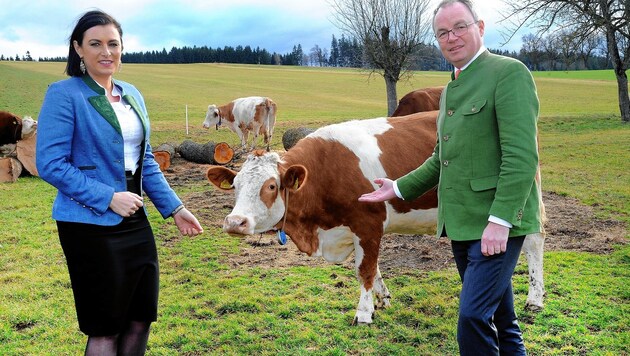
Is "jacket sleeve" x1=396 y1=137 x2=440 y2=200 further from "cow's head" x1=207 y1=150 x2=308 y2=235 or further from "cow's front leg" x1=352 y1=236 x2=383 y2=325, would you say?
"cow's front leg" x1=352 y1=236 x2=383 y2=325

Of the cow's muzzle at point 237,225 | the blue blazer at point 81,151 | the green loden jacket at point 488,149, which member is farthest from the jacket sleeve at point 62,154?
the green loden jacket at point 488,149

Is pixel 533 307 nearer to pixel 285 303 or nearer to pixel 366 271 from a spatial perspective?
pixel 366 271

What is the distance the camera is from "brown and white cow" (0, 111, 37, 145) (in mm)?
14023

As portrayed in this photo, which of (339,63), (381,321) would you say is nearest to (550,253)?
(381,321)

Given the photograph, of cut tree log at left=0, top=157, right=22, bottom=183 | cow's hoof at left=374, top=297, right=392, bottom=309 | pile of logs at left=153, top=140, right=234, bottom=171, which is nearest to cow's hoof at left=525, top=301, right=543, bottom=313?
cow's hoof at left=374, top=297, right=392, bottom=309

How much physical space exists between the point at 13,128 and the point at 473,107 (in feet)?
47.8

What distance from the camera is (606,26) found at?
22.9 metres

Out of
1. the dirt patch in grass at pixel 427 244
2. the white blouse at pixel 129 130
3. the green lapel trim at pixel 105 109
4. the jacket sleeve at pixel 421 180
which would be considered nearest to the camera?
the green lapel trim at pixel 105 109

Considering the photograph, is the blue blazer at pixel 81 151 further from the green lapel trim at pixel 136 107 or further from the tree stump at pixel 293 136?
the tree stump at pixel 293 136

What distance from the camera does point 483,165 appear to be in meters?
2.62

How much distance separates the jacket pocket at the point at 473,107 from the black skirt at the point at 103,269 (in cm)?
190

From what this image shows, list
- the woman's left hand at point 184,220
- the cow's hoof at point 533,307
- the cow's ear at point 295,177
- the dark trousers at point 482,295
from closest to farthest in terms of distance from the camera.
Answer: the dark trousers at point 482,295 → the woman's left hand at point 184,220 → the cow's ear at point 295,177 → the cow's hoof at point 533,307

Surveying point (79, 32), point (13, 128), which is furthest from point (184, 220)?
point (13, 128)

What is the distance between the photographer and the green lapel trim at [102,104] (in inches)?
110
